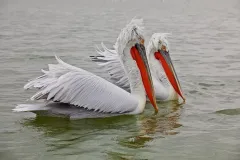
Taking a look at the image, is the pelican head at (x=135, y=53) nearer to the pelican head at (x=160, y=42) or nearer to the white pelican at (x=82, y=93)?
the white pelican at (x=82, y=93)

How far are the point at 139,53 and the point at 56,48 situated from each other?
5419mm

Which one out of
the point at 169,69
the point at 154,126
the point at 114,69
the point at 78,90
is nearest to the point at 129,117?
the point at 154,126

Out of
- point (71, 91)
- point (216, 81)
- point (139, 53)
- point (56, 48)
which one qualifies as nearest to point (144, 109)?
point (139, 53)

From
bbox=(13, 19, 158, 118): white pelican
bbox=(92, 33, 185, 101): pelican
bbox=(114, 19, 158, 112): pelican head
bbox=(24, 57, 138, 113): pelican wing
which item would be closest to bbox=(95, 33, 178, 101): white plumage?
bbox=(92, 33, 185, 101): pelican

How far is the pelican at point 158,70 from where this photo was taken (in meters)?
6.75

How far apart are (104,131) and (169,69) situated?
6.39 feet

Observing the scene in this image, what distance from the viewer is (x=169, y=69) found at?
691 cm

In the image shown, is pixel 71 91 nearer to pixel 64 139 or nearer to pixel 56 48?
pixel 64 139

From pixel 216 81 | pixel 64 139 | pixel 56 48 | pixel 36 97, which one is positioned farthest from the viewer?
pixel 56 48

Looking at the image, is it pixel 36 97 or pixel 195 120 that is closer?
pixel 36 97

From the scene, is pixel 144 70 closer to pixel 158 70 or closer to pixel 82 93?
pixel 82 93

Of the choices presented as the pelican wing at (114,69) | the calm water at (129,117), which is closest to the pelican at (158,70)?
the pelican wing at (114,69)

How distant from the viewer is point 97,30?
1483cm

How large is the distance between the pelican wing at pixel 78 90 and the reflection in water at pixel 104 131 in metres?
0.19
